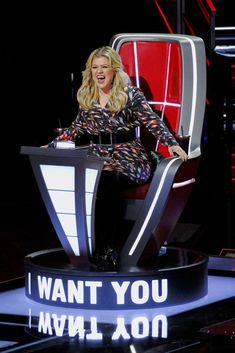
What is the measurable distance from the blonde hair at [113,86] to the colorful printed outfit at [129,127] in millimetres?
36

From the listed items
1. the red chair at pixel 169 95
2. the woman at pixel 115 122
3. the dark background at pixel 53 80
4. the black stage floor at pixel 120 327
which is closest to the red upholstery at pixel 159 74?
the red chair at pixel 169 95

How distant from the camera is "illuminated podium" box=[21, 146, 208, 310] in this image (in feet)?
14.0

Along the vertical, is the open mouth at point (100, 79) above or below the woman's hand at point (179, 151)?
above

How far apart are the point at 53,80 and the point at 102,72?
108 inches

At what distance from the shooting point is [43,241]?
6266 mm

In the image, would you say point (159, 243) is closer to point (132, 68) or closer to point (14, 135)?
point (132, 68)

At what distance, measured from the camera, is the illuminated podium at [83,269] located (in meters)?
4.28

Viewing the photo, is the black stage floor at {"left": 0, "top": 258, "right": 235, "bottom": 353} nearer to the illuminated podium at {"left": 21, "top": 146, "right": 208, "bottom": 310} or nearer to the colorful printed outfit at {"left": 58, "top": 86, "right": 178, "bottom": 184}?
the illuminated podium at {"left": 21, "top": 146, "right": 208, "bottom": 310}

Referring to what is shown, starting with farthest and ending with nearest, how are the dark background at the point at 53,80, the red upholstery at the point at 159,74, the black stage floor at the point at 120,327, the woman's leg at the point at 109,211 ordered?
the dark background at the point at 53,80 < the red upholstery at the point at 159,74 < the woman's leg at the point at 109,211 < the black stage floor at the point at 120,327

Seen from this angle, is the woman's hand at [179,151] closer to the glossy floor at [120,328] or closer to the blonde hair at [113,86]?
the blonde hair at [113,86]

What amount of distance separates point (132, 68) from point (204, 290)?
1409mm

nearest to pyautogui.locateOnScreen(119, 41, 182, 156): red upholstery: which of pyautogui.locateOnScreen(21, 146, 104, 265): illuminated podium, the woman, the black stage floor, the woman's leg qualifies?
the woman

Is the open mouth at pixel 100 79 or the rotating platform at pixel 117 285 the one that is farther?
the open mouth at pixel 100 79

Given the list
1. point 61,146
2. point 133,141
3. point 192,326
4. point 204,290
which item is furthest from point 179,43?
point 192,326
